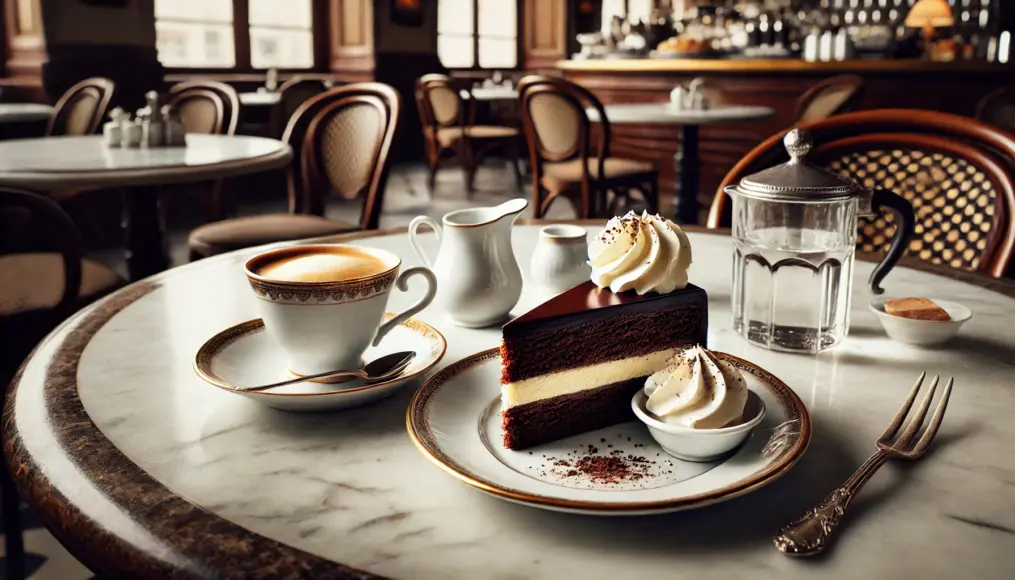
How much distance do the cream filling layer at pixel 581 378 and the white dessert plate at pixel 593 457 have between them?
0.04 meters

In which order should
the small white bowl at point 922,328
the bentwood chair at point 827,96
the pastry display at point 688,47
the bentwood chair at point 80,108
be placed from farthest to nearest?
the pastry display at point 688,47 → the bentwood chair at point 827,96 → the bentwood chair at point 80,108 → the small white bowl at point 922,328

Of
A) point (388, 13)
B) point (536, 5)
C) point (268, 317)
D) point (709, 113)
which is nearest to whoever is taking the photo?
point (268, 317)

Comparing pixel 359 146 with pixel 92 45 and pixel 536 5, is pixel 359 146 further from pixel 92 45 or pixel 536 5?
pixel 536 5

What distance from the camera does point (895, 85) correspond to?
5.75 meters

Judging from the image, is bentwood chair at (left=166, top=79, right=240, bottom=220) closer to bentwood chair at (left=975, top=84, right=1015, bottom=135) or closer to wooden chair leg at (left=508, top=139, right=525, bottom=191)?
bentwood chair at (left=975, top=84, right=1015, bottom=135)

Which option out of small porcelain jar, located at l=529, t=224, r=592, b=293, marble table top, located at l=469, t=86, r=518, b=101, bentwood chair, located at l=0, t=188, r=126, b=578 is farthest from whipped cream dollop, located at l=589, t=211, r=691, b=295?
marble table top, located at l=469, t=86, r=518, b=101

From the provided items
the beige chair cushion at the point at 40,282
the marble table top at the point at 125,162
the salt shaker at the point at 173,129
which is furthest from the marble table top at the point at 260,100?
the beige chair cushion at the point at 40,282

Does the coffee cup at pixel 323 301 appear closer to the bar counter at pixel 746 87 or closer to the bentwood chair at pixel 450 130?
the bar counter at pixel 746 87

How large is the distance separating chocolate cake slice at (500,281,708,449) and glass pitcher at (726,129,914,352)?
195mm

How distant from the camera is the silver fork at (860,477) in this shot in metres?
0.48

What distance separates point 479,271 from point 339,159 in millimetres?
2113

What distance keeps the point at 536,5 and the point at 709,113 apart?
7.51 m

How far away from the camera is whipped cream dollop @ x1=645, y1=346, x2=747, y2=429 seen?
59 cm

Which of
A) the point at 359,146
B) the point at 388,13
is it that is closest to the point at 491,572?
the point at 359,146
